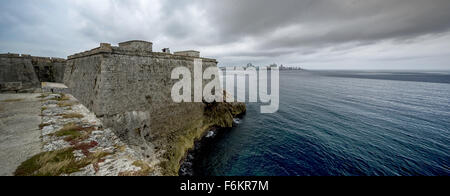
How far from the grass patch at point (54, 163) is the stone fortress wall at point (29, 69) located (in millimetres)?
17415

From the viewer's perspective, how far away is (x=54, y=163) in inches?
125

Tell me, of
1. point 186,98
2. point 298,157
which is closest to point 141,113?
point 186,98

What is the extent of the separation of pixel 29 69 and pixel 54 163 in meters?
25.1

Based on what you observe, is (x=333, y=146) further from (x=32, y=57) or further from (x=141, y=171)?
(x=32, y=57)

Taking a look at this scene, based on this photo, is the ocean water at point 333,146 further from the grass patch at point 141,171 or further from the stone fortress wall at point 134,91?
the grass patch at point 141,171

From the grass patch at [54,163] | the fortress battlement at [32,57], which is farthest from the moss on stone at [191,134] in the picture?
the fortress battlement at [32,57]

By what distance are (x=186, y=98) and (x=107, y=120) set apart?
25.0ft

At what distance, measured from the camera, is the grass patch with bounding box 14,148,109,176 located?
297 cm

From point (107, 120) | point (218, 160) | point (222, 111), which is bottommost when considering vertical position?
point (218, 160)

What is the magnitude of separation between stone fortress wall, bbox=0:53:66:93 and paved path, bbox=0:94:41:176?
1146 centimetres

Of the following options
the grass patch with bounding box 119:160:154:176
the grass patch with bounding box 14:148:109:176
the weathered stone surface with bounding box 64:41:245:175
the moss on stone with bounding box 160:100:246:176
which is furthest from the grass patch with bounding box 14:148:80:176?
the weathered stone surface with bounding box 64:41:245:175

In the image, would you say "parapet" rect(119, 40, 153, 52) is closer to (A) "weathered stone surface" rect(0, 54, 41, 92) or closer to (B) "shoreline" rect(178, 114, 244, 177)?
(B) "shoreline" rect(178, 114, 244, 177)

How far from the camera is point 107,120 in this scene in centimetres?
1026
